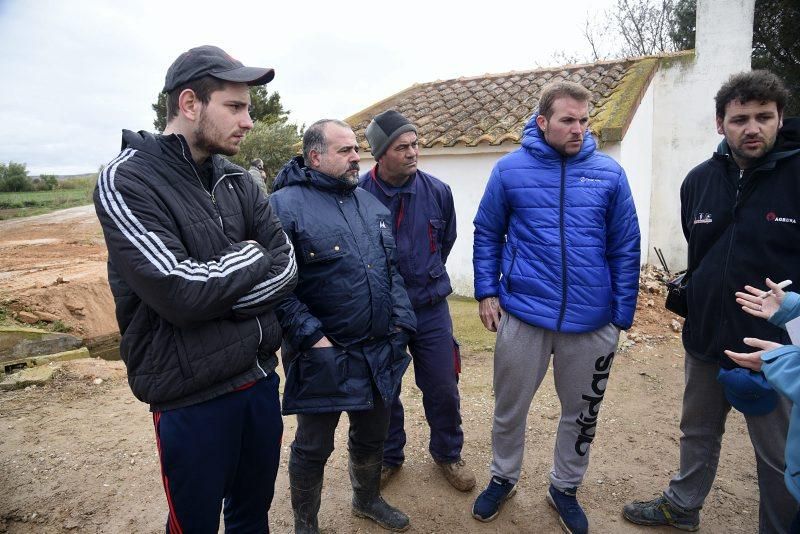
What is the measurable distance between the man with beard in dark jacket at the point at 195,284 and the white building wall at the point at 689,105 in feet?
26.1

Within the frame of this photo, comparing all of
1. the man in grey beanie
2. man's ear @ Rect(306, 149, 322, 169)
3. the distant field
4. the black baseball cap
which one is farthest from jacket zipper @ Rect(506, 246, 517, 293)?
the distant field

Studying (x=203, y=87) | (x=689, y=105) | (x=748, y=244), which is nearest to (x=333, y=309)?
(x=203, y=87)

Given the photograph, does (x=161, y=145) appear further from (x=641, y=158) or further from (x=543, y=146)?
(x=641, y=158)

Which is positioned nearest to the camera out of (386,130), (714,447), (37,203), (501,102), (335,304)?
(335,304)

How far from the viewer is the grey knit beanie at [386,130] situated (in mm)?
3031

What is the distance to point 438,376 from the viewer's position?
10.3 ft

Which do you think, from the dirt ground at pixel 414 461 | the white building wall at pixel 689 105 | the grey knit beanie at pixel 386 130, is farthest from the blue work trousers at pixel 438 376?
the white building wall at pixel 689 105

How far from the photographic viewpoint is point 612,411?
14.1 ft

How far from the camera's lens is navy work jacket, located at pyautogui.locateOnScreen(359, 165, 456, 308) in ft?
10.1

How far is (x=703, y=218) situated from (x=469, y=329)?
169 inches

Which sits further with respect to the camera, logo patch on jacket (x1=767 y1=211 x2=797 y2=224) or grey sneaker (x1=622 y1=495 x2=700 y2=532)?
grey sneaker (x1=622 y1=495 x2=700 y2=532)

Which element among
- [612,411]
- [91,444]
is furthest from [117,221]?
[612,411]

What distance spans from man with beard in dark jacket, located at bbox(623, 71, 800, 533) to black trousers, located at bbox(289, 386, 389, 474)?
63.4 inches

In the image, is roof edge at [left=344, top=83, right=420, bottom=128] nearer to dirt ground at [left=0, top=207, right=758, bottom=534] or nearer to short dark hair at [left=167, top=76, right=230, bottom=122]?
dirt ground at [left=0, top=207, right=758, bottom=534]
